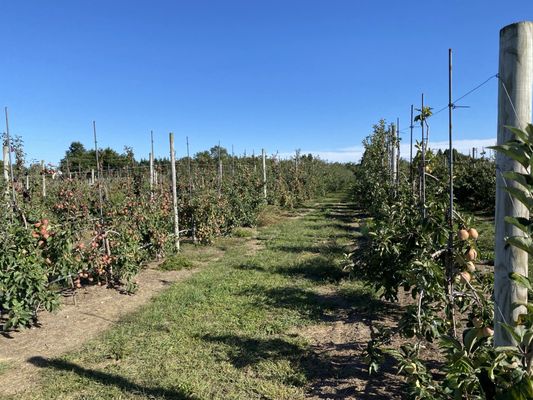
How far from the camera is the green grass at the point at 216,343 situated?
130 inches

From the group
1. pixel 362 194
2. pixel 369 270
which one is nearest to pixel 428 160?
pixel 369 270

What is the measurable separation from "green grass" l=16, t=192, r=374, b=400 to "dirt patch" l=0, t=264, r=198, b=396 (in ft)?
0.60

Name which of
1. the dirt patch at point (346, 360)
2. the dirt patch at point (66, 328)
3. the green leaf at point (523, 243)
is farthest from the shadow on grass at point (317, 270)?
the green leaf at point (523, 243)

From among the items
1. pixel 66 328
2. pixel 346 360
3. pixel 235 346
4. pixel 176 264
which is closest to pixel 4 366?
pixel 66 328

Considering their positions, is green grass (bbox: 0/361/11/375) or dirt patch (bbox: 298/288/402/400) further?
green grass (bbox: 0/361/11/375)

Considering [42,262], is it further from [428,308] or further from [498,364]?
[498,364]

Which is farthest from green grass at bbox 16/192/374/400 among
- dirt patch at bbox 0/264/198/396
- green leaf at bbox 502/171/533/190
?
green leaf at bbox 502/171/533/190

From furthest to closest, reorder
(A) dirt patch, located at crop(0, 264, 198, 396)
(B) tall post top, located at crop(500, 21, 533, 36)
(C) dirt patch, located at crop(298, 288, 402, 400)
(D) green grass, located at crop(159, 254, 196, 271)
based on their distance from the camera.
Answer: (D) green grass, located at crop(159, 254, 196, 271) < (A) dirt patch, located at crop(0, 264, 198, 396) < (C) dirt patch, located at crop(298, 288, 402, 400) < (B) tall post top, located at crop(500, 21, 533, 36)

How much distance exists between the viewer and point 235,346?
4.00 m

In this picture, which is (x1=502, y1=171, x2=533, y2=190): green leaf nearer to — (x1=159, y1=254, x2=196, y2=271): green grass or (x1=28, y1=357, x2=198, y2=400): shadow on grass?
(x1=28, y1=357, x2=198, y2=400): shadow on grass

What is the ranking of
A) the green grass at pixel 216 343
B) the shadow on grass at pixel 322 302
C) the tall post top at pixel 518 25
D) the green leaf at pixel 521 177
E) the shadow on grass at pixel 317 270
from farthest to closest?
1. the shadow on grass at pixel 317 270
2. the shadow on grass at pixel 322 302
3. the green grass at pixel 216 343
4. the tall post top at pixel 518 25
5. the green leaf at pixel 521 177

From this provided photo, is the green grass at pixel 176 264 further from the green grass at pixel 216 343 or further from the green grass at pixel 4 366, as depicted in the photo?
the green grass at pixel 4 366

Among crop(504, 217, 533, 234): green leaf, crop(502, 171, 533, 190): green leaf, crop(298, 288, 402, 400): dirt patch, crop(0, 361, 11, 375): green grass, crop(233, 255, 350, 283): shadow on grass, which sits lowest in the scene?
crop(0, 361, 11, 375): green grass

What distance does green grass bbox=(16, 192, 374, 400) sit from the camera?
329 cm
